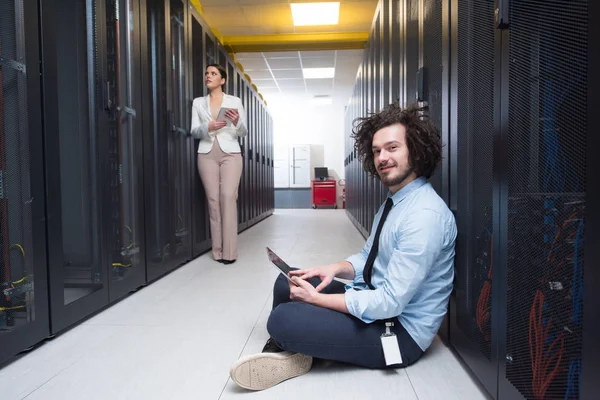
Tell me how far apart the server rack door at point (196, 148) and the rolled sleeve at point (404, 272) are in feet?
8.58

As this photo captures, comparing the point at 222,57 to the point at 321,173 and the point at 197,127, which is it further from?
the point at 321,173

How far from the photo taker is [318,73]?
29.5 ft

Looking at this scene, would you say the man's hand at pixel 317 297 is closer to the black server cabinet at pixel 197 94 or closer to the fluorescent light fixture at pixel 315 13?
the black server cabinet at pixel 197 94

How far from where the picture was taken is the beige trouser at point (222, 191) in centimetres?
344

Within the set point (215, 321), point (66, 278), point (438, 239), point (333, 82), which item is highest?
point (333, 82)

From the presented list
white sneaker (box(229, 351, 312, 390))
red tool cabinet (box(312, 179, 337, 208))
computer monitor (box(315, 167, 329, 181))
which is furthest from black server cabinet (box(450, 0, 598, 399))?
computer monitor (box(315, 167, 329, 181))

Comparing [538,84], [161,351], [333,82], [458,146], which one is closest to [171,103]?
[161,351]

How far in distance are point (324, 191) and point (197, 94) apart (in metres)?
8.13

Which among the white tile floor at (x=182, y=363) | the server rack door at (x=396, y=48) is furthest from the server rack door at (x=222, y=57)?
the white tile floor at (x=182, y=363)

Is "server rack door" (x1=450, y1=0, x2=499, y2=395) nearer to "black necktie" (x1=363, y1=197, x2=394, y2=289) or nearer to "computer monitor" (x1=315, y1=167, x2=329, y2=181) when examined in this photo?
"black necktie" (x1=363, y1=197, x2=394, y2=289)

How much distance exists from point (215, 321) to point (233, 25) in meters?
5.77

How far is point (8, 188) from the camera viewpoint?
1.54 metres

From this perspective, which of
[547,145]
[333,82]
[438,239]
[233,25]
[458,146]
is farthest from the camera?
[333,82]

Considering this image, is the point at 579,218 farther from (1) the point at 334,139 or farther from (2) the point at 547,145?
(1) the point at 334,139
